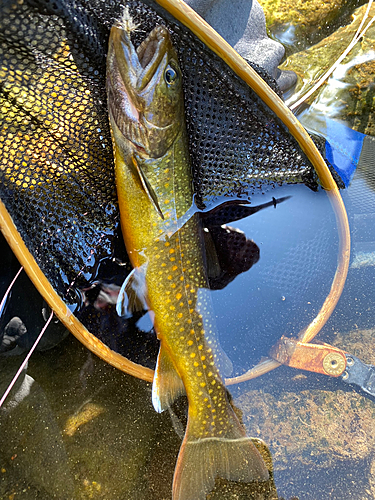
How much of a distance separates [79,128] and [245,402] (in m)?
1.80

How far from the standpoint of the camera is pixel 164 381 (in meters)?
1.77

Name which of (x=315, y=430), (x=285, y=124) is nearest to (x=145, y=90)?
(x=285, y=124)

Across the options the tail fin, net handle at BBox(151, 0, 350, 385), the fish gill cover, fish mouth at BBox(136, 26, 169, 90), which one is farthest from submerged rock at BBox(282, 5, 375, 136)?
the tail fin

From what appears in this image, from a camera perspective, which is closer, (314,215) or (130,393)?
(130,393)

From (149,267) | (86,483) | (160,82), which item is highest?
(160,82)

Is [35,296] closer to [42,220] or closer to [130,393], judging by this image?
[42,220]

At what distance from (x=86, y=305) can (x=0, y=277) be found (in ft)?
1.72

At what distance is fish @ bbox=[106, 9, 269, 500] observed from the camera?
5.29 feet

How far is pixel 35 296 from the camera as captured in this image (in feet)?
6.35

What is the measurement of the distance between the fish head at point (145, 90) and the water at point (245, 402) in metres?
0.77

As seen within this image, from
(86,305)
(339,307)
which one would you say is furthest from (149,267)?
(339,307)

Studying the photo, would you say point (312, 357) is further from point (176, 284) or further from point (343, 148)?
point (343, 148)

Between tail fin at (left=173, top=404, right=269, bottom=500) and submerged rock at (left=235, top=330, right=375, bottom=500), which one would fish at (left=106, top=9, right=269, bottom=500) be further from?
submerged rock at (left=235, top=330, right=375, bottom=500)

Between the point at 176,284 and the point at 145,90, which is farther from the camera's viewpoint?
the point at 176,284
